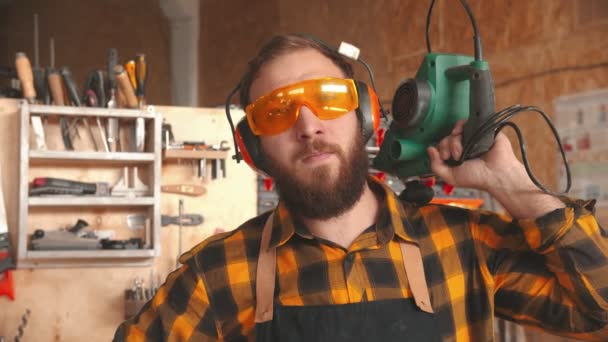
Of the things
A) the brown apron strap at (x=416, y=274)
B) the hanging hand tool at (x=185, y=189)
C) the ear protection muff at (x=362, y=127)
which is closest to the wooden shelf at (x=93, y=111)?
the hanging hand tool at (x=185, y=189)

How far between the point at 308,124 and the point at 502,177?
429mm

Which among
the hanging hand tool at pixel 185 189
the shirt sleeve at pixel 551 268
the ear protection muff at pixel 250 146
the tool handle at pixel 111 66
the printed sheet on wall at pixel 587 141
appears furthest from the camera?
the hanging hand tool at pixel 185 189

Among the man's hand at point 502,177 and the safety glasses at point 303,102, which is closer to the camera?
the man's hand at point 502,177

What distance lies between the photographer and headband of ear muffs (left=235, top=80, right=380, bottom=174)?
1.34 meters

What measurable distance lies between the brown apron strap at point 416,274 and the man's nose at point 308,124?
0.32 m

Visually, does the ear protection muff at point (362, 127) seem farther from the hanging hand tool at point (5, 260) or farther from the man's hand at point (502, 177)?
the hanging hand tool at point (5, 260)

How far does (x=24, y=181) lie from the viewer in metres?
2.43

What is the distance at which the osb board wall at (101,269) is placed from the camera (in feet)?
8.36

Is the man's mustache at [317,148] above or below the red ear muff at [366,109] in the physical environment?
below

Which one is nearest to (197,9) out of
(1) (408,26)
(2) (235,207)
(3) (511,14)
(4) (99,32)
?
(4) (99,32)

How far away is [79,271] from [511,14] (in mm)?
→ 2300

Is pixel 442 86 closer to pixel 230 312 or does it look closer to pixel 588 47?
pixel 230 312

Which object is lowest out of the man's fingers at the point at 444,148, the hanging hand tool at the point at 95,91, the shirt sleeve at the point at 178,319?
the shirt sleeve at the point at 178,319

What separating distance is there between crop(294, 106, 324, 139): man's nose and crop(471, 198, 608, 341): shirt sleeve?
0.42 meters
